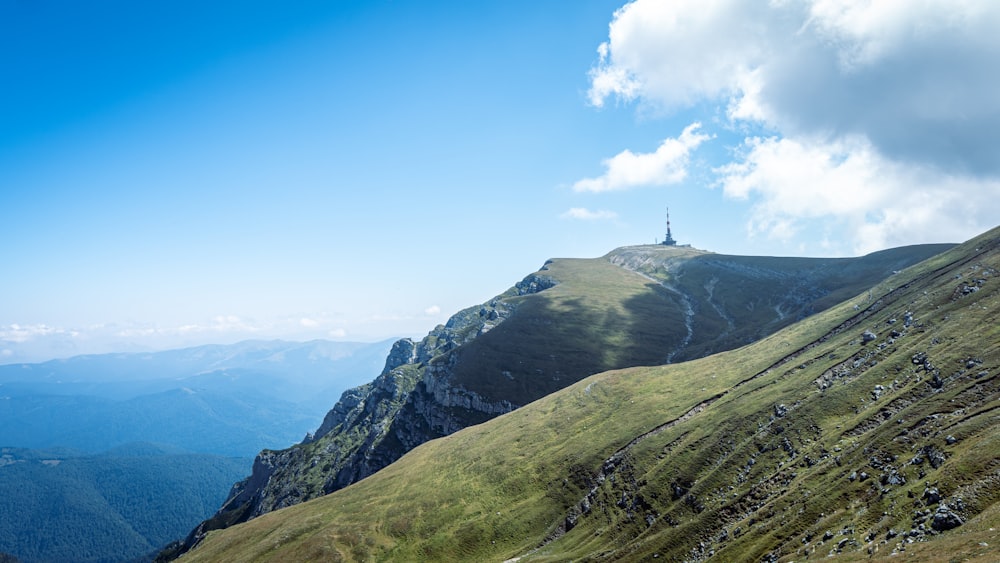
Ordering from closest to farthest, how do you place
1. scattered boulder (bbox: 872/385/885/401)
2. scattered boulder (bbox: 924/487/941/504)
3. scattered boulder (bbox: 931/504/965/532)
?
1. scattered boulder (bbox: 931/504/965/532)
2. scattered boulder (bbox: 924/487/941/504)
3. scattered boulder (bbox: 872/385/885/401)

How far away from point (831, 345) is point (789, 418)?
38.8 meters

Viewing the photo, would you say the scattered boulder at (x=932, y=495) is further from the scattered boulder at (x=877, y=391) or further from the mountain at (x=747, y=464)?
the scattered boulder at (x=877, y=391)

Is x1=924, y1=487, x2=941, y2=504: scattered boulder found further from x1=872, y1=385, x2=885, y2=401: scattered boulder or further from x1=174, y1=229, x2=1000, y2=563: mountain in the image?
x1=872, y1=385, x2=885, y2=401: scattered boulder

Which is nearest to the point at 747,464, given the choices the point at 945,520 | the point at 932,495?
the point at 932,495

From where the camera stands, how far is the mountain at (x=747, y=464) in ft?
175

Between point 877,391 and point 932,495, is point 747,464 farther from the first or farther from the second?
point 932,495

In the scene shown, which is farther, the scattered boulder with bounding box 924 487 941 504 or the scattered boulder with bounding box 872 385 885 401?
the scattered boulder with bounding box 872 385 885 401

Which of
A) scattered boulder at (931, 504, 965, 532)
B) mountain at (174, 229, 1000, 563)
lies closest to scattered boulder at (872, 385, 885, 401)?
mountain at (174, 229, 1000, 563)

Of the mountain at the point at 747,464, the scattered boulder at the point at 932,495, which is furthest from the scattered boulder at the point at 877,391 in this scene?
the scattered boulder at the point at 932,495

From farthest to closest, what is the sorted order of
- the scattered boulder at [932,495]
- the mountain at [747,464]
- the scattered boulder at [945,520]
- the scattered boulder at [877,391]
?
the scattered boulder at [877,391] < the mountain at [747,464] < the scattered boulder at [932,495] < the scattered boulder at [945,520]

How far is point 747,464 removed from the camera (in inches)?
3147

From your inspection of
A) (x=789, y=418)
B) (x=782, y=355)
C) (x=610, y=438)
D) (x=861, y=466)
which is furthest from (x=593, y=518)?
(x=782, y=355)

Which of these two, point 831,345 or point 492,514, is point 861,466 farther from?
point 492,514

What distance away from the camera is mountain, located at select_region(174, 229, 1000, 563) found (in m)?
53.2
